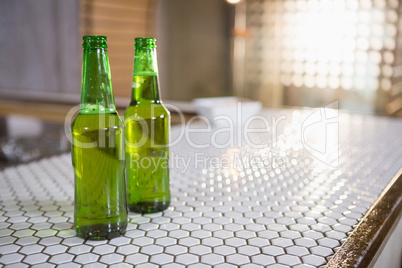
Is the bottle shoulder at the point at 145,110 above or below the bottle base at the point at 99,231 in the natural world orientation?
above

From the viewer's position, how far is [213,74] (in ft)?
21.4

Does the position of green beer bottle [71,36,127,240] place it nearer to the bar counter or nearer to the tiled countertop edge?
the bar counter

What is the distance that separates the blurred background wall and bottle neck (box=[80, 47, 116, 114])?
390 centimetres

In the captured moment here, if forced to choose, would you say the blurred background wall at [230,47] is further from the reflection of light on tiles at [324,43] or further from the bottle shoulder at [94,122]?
the bottle shoulder at [94,122]

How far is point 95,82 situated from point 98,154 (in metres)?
0.10

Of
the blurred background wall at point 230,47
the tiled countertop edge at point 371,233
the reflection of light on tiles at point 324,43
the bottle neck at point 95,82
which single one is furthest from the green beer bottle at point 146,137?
the reflection of light on tiles at point 324,43

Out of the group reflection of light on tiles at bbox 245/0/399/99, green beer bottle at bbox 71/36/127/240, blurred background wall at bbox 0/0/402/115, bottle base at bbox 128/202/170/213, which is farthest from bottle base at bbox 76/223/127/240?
reflection of light on tiles at bbox 245/0/399/99

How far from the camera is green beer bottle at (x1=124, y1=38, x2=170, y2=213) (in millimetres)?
707

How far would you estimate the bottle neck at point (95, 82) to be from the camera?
596 millimetres

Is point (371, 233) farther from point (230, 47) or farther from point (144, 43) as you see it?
point (230, 47)

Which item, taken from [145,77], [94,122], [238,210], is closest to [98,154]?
[94,122]

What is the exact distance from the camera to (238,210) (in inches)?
30.8

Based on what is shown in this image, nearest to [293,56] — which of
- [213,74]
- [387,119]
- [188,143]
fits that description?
[213,74]

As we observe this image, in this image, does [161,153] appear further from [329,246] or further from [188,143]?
[188,143]
